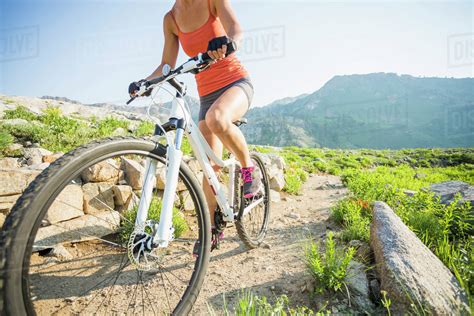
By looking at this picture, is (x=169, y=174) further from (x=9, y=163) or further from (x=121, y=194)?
(x=9, y=163)

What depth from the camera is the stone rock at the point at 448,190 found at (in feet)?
11.7

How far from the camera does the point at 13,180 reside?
299 centimetres

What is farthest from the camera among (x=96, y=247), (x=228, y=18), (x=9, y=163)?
(x=9, y=163)

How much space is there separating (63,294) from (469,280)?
11.6ft

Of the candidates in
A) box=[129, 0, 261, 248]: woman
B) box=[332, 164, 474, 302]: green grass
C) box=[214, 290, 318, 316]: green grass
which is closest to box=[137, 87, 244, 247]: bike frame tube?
box=[129, 0, 261, 248]: woman

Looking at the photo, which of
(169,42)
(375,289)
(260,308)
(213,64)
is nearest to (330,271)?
(375,289)

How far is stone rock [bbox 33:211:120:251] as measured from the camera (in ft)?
9.65

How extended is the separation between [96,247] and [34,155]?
6.03 ft

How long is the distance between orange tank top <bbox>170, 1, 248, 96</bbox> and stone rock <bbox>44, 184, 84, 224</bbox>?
82.4 inches

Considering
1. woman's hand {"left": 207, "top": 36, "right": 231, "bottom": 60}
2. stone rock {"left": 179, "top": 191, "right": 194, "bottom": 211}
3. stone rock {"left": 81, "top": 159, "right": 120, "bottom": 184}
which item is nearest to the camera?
woman's hand {"left": 207, "top": 36, "right": 231, "bottom": 60}

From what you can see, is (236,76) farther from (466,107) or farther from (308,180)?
(466,107)

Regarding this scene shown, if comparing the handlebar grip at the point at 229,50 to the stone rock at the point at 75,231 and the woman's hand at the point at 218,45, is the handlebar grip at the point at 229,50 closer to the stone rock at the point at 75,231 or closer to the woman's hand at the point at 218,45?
the woman's hand at the point at 218,45

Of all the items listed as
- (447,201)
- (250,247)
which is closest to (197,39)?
(250,247)

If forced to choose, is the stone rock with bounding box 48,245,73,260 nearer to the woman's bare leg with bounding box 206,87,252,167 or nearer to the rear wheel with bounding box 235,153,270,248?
the rear wheel with bounding box 235,153,270,248
